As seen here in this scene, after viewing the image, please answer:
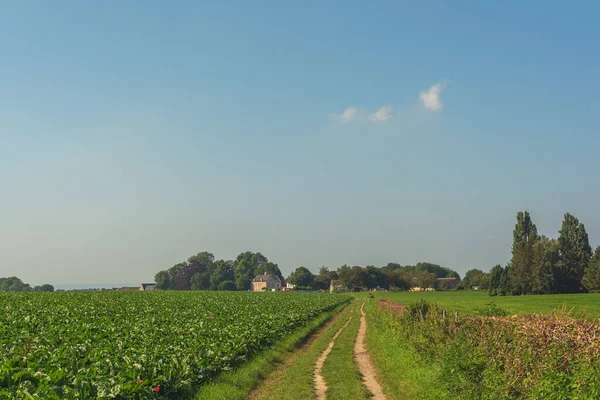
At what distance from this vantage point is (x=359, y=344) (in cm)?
2623

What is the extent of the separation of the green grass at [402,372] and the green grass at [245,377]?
4262 mm

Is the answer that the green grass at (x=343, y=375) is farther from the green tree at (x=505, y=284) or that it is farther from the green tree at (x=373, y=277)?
the green tree at (x=373, y=277)

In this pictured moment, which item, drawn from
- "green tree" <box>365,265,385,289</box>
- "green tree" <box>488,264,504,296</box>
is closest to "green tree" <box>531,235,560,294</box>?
"green tree" <box>488,264,504,296</box>

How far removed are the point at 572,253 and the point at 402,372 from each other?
4087 inches

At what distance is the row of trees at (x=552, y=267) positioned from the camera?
304 ft

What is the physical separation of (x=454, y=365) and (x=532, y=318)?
7.39 feet

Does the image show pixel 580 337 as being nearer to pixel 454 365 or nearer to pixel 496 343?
pixel 496 343

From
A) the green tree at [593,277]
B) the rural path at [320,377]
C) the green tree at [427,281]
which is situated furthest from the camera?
the green tree at [427,281]

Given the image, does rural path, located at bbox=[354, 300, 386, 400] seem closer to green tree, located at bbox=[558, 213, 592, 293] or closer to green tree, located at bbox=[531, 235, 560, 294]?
green tree, located at bbox=[531, 235, 560, 294]

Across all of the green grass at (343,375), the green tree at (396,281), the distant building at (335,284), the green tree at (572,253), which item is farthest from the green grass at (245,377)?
the green tree at (396,281)

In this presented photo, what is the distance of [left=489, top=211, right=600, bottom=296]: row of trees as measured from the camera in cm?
9256

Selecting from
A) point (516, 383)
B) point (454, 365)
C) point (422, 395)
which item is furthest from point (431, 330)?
point (516, 383)

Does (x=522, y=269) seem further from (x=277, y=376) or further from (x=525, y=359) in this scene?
(x=525, y=359)

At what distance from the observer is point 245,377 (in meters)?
16.0
